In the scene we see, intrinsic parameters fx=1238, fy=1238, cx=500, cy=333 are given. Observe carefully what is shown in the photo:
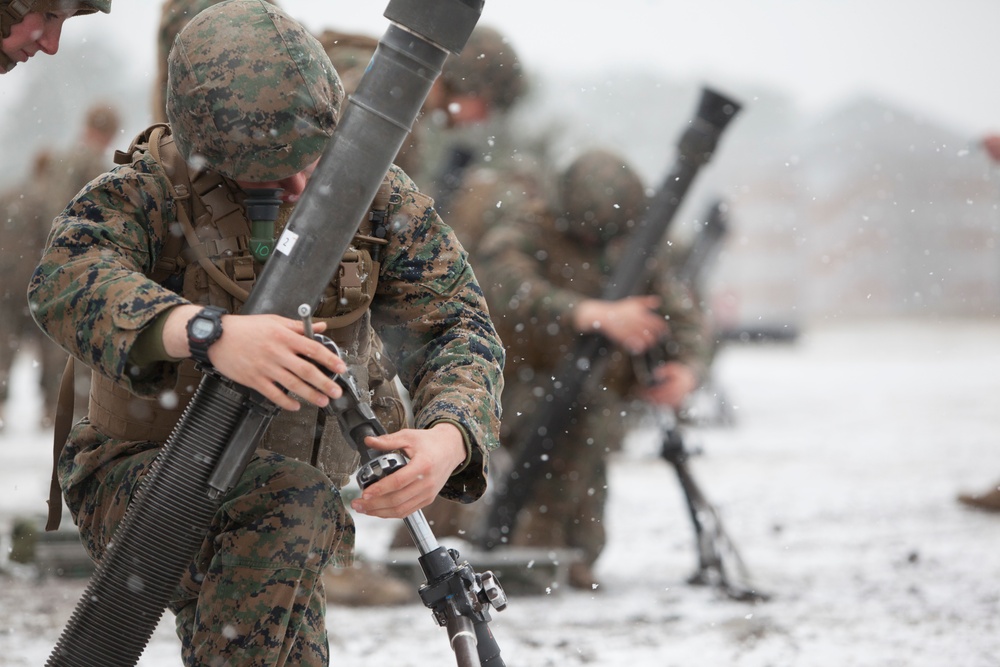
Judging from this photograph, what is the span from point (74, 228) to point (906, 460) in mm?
7857

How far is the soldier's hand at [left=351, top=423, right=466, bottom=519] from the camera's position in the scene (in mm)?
1933

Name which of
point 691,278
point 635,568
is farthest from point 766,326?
point 635,568

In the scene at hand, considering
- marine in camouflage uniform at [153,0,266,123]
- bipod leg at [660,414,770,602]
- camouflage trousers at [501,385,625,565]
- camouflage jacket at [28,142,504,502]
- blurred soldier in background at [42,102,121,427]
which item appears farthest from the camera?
blurred soldier in background at [42,102,121,427]

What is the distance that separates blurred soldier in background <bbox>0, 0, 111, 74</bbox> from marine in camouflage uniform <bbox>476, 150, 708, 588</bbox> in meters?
2.68

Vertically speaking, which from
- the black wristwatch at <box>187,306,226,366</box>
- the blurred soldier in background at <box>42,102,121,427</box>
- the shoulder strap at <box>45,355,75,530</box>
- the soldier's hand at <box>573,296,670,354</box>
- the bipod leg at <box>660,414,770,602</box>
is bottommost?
the blurred soldier in background at <box>42,102,121,427</box>

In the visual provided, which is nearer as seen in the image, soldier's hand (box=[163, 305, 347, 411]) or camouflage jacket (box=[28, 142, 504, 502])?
soldier's hand (box=[163, 305, 347, 411])

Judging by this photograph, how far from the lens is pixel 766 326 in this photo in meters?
25.9

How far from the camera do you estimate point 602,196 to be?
17.7 feet

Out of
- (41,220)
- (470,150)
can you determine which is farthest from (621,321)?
(41,220)

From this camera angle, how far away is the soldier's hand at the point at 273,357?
6.09ft

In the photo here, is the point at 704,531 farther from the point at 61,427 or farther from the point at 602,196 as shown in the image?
the point at 61,427

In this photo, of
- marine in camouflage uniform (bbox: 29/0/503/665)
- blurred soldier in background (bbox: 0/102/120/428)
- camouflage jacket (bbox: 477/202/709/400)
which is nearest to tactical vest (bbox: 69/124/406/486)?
marine in camouflage uniform (bbox: 29/0/503/665)

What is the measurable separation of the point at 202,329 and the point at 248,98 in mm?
489

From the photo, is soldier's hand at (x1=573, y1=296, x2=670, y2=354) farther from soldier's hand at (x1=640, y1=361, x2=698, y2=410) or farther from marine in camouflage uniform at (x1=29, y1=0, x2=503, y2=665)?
marine in camouflage uniform at (x1=29, y1=0, x2=503, y2=665)
